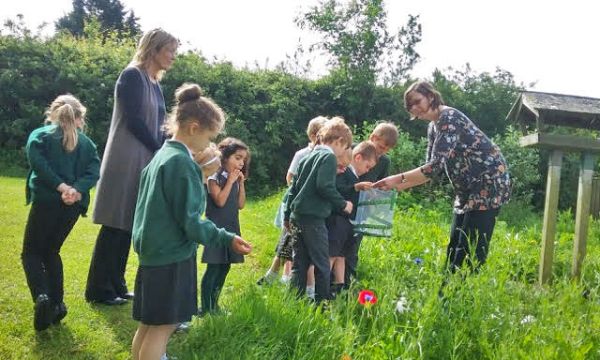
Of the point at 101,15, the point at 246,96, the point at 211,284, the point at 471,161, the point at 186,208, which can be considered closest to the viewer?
the point at 186,208

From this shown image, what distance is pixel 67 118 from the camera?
3607 mm

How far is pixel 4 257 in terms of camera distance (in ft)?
16.0

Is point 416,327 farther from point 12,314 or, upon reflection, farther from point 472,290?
point 12,314

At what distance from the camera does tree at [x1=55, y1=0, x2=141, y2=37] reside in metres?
42.3

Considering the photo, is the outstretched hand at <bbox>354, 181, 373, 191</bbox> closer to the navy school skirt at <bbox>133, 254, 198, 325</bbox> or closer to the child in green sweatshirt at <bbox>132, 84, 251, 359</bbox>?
the child in green sweatshirt at <bbox>132, 84, 251, 359</bbox>

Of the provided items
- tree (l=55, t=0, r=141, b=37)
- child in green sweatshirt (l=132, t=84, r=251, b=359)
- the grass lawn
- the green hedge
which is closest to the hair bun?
child in green sweatshirt (l=132, t=84, r=251, b=359)

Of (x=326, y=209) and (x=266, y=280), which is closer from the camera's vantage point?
(x=326, y=209)

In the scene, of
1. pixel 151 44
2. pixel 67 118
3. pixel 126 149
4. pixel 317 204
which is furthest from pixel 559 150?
pixel 67 118

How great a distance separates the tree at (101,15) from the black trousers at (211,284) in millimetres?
41762

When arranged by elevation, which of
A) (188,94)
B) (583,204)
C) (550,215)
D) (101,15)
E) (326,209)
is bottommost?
(550,215)

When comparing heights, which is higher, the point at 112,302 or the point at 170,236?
the point at 170,236

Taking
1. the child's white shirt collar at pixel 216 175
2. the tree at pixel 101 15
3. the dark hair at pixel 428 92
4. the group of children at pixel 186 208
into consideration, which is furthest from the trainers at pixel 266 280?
the tree at pixel 101 15

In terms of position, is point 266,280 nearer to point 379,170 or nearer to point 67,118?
point 379,170

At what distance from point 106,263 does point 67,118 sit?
106 centimetres
